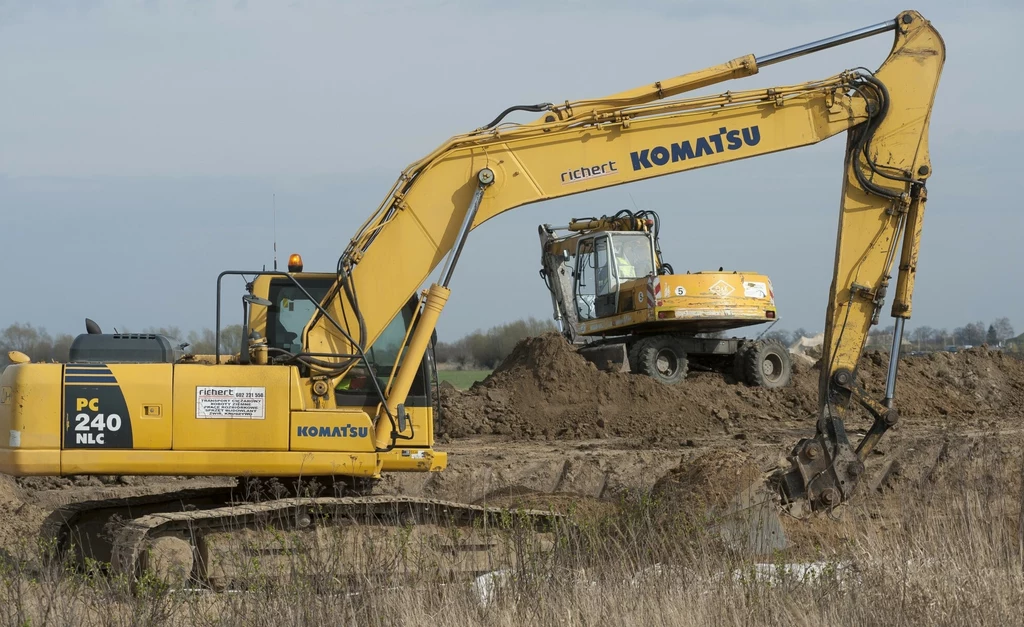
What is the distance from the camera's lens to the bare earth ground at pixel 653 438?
30.1 feet

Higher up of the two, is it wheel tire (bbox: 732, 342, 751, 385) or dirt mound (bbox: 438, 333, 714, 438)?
wheel tire (bbox: 732, 342, 751, 385)

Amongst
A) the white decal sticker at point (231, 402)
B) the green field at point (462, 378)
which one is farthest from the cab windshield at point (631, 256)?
the white decal sticker at point (231, 402)

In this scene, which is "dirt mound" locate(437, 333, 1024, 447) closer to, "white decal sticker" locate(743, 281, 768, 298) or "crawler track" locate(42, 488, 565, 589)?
"white decal sticker" locate(743, 281, 768, 298)

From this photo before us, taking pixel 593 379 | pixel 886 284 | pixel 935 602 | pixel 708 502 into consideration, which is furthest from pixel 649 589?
pixel 593 379

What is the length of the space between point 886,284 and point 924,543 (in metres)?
2.50

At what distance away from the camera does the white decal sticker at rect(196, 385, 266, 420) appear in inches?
298

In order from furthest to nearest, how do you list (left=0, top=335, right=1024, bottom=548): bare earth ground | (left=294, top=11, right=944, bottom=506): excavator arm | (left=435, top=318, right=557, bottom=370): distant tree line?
1. (left=435, top=318, right=557, bottom=370): distant tree line
2. (left=0, top=335, right=1024, bottom=548): bare earth ground
3. (left=294, top=11, right=944, bottom=506): excavator arm

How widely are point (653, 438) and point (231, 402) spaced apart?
867 centimetres

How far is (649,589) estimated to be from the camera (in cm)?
559

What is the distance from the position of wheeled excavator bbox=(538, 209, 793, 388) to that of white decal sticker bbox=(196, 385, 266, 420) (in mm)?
10438

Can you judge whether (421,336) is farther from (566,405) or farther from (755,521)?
(566,405)

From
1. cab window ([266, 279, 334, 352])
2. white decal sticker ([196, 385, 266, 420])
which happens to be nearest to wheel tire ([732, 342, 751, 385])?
cab window ([266, 279, 334, 352])

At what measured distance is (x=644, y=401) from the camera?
16.8 metres

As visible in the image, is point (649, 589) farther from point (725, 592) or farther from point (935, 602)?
point (935, 602)
